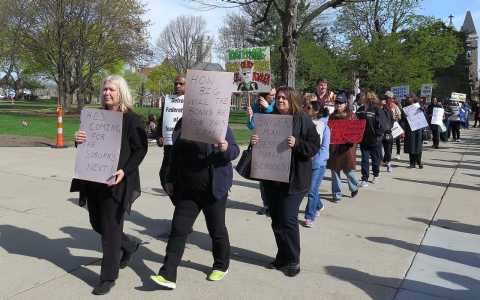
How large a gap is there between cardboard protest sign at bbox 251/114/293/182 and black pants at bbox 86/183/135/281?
4.37 feet

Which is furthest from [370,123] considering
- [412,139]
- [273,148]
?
[273,148]

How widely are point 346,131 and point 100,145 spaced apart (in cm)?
433

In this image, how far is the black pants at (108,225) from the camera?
12.9 feet

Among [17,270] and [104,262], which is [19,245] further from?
[104,262]

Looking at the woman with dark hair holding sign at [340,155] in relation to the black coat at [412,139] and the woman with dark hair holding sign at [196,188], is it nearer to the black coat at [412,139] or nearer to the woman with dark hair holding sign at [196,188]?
the woman with dark hair holding sign at [196,188]

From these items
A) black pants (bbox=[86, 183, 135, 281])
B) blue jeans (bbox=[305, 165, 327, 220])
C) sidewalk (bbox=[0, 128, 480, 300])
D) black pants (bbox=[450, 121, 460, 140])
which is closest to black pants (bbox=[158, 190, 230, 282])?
sidewalk (bbox=[0, 128, 480, 300])

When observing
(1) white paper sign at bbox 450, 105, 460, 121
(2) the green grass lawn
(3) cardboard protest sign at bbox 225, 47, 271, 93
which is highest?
(3) cardboard protest sign at bbox 225, 47, 271, 93

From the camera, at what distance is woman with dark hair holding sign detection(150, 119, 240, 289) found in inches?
155

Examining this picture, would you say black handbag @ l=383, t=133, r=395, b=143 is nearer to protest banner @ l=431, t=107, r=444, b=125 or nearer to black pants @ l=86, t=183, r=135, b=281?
protest banner @ l=431, t=107, r=444, b=125

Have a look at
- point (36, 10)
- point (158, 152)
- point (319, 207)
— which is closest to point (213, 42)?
point (36, 10)

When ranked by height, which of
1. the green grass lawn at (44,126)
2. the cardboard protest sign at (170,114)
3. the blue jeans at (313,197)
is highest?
the cardboard protest sign at (170,114)

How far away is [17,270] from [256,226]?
2794 mm

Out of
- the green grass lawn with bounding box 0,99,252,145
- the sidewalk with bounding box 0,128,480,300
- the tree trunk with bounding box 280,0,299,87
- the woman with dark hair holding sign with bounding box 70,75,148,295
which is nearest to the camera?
the woman with dark hair holding sign with bounding box 70,75,148,295

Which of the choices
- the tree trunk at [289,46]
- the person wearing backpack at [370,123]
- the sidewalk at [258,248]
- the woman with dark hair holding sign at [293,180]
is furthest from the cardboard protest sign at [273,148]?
the tree trunk at [289,46]
